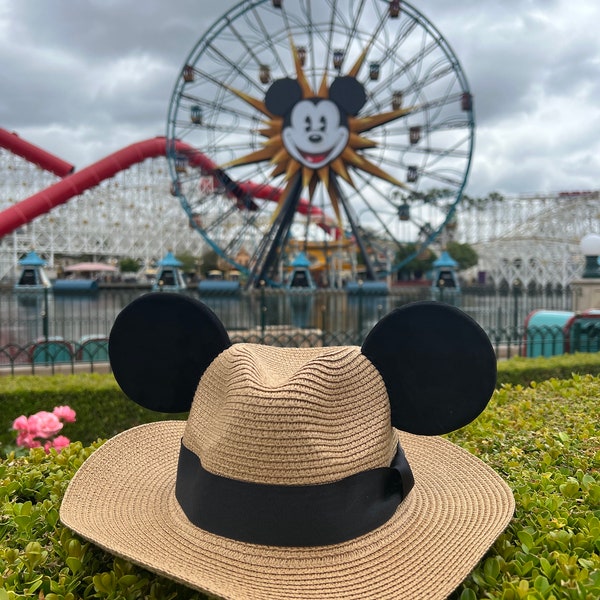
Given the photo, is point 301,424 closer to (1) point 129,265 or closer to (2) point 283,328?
(2) point 283,328

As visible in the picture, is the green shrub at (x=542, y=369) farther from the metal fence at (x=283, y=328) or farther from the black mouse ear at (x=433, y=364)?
the black mouse ear at (x=433, y=364)

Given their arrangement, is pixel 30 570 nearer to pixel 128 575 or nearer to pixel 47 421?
pixel 128 575

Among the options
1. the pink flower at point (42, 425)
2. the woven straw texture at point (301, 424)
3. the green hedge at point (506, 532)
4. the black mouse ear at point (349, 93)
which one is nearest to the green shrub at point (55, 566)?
the green hedge at point (506, 532)

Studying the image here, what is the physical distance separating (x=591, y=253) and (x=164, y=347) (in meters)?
8.57

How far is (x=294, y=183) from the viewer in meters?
18.7

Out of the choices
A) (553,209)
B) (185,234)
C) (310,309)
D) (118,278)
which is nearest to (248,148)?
(310,309)

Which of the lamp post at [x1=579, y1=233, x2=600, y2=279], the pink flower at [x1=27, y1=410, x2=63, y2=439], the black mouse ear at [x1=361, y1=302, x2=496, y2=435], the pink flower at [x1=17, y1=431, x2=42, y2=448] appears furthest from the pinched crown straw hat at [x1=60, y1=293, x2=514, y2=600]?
the lamp post at [x1=579, y1=233, x2=600, y2=279]

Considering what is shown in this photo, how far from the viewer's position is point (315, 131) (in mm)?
17500

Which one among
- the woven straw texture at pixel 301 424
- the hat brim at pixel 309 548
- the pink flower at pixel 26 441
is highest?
the woven straw texture at pixel 301 424

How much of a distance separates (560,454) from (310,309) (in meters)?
9.20

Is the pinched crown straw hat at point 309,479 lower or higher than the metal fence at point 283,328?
higher

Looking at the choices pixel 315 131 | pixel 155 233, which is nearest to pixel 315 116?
pixel 315 131

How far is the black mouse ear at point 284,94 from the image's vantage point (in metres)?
17.3

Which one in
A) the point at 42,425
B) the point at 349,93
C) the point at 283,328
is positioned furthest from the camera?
the point at 349,93
